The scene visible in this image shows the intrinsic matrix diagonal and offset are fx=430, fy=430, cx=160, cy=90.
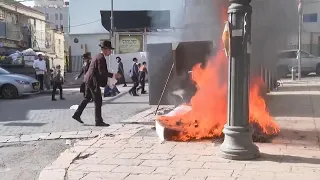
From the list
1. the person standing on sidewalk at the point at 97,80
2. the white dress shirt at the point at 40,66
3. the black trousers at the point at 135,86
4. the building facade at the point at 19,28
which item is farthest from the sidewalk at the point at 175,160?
the building facade at the point at 19,28

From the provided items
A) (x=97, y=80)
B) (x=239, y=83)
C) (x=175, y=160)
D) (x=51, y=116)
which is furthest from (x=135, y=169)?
(x=51, y=116)

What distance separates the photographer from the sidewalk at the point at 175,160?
188 inches

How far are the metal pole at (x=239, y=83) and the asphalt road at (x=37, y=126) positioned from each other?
2472 millimetres

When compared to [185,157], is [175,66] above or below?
above

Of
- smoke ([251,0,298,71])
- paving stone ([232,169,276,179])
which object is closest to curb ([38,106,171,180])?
paving stone ([232,169,276,179])

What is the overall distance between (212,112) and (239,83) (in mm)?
1933

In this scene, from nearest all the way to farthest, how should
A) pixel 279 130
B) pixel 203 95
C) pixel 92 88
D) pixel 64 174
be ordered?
pixel 64 174 < pixel 279 130 < pixel 203 95 < pixel 92 88

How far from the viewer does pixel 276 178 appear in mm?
4531

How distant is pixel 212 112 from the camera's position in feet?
23.6

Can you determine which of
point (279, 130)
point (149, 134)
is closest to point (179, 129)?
point (149, 134)

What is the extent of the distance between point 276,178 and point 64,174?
2.39 m

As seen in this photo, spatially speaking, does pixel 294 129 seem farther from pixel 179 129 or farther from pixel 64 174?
pixel 64 174

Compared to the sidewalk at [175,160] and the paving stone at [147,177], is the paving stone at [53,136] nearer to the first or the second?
the sidewalk at [175,160]

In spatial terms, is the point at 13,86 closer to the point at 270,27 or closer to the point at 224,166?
the point at 270,27
